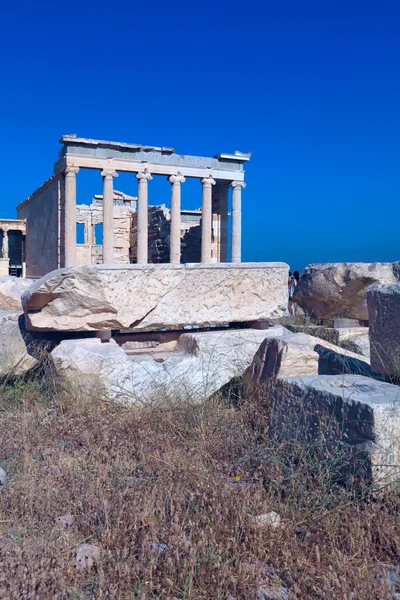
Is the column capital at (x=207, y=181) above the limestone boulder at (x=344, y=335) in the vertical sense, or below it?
above

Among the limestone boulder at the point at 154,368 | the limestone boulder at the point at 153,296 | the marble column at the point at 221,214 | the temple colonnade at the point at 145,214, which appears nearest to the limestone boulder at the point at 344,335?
the limestone boulder at the point at 153,296

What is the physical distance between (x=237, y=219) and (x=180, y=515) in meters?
21.8

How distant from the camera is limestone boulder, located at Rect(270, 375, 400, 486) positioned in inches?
106

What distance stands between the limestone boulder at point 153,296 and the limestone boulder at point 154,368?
0.76 ft

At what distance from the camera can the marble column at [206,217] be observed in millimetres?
22656

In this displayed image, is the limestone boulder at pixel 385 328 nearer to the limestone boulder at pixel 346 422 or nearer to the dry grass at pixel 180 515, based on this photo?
the limestone boulder at pixel 346 422

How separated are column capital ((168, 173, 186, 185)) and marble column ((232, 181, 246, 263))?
242 centimetres

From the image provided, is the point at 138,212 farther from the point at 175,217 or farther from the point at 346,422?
the point at 346,422

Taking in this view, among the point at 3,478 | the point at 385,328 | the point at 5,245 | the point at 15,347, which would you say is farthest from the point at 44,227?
the point at 3,478

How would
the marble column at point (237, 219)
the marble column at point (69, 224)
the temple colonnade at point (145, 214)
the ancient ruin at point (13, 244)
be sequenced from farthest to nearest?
the ancient ruin at point (13, 244) < the marble column at point (237, 219) < the temple colonnade at point (145, 214) < the marble column at point (69, 224)

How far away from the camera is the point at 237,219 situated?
77.9 feet

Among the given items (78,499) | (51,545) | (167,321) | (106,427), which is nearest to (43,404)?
(106,427)

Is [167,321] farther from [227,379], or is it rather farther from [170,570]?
[170,570]

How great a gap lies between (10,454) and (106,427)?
65 cm
